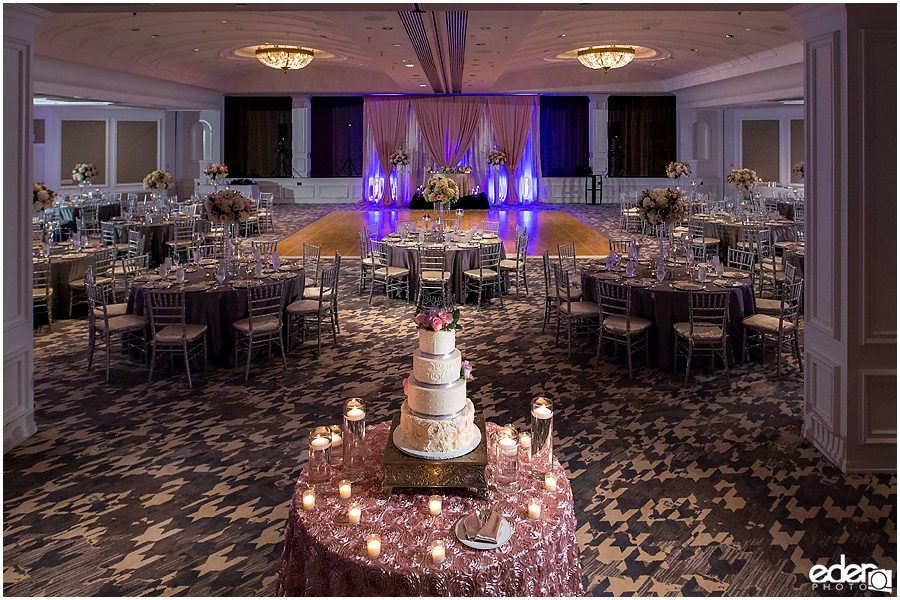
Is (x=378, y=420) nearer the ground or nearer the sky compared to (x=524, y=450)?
nearer the ground

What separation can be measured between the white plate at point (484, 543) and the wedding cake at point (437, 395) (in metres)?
0.35

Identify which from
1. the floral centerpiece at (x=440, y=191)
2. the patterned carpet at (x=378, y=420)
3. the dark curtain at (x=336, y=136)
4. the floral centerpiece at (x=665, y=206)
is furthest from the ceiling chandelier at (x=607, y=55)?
the dark curtain at (x=336, y=136)

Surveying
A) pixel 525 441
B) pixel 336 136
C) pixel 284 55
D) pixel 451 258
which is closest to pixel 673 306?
pixel 451 258

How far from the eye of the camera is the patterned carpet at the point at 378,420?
11.2 ft

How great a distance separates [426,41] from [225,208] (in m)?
4.89

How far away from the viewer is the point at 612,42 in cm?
1438

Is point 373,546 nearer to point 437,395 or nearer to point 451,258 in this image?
point 437,395

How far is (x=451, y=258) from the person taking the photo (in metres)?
9.41

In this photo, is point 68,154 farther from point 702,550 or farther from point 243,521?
point 702,550

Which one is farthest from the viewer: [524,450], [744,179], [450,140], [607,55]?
[450,140]

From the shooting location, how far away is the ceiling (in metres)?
9.98

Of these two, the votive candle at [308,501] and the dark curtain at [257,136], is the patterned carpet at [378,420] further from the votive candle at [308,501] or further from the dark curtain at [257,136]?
the dark curtain at [257,136]

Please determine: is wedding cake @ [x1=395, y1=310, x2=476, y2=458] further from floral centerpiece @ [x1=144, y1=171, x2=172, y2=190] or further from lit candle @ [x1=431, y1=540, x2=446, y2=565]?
floral centerpiece @ [x1=144, y1=171, x2=172, y2=190]

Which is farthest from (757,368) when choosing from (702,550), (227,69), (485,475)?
(227,69)
